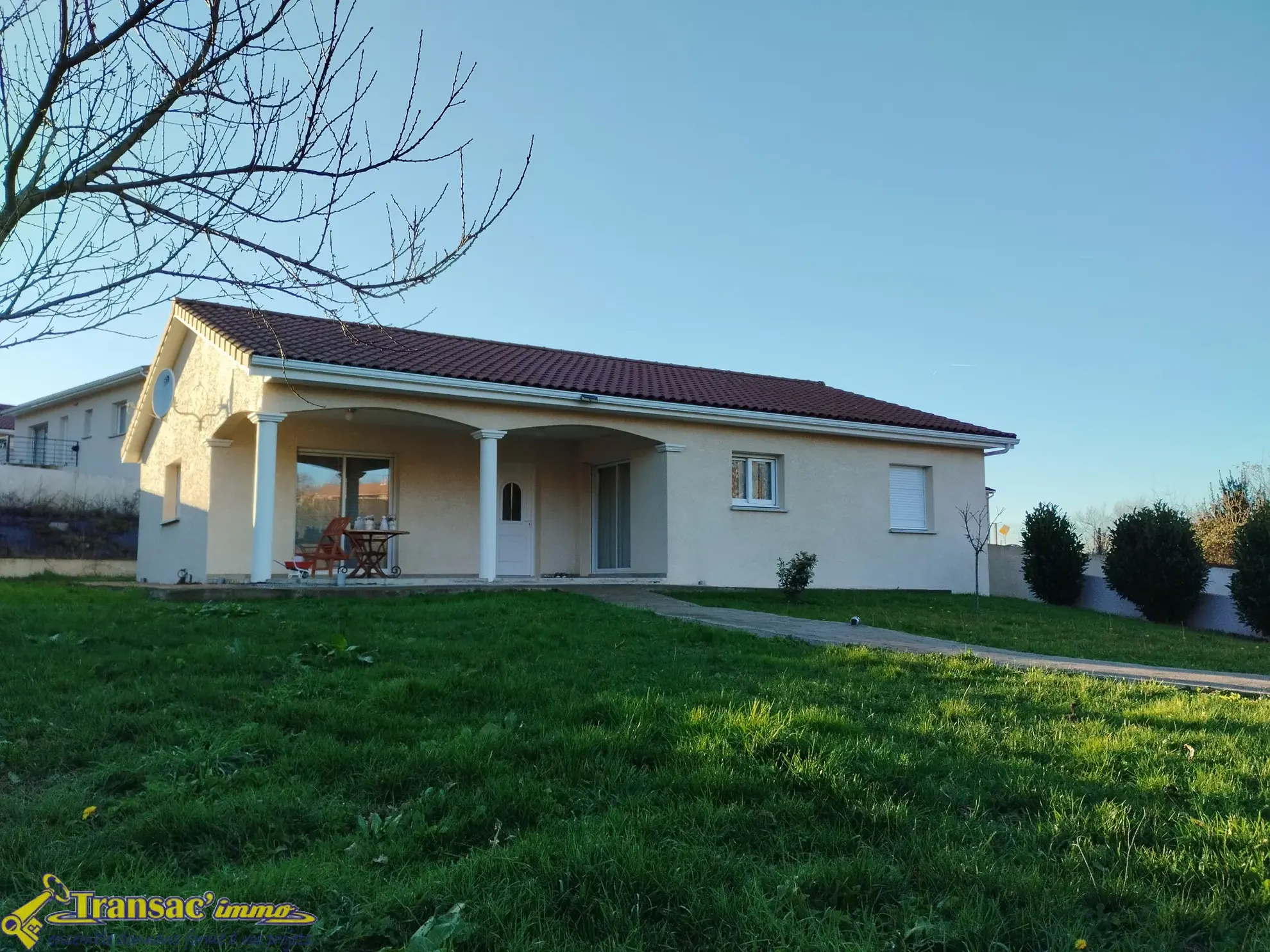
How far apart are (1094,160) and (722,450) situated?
282 inches

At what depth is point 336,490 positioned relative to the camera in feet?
52.2

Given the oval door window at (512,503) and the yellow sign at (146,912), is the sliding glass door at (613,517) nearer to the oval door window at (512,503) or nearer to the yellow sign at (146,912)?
the oval door window at (512,503)

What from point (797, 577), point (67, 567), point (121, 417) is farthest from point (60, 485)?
point (797, 577)

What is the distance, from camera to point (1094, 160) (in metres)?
13.9

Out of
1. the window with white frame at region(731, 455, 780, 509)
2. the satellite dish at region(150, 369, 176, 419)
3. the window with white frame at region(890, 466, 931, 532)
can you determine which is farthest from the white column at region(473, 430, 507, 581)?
the window with white frame at region(890, 466, 931, 532)

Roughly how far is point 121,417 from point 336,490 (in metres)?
16.1

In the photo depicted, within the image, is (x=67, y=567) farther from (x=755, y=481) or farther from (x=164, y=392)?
(x=755, y=481)

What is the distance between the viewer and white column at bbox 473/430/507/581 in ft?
44.9

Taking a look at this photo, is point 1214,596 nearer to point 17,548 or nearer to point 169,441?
point 169,441

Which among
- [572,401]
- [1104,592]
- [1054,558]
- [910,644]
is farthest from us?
[1054,558]

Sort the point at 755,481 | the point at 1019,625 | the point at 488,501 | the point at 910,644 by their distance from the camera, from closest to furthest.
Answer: the point at 910,644 < the point at 1019,625 < the point at 488,501 < the point at 755,481

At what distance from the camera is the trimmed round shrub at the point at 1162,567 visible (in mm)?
17328

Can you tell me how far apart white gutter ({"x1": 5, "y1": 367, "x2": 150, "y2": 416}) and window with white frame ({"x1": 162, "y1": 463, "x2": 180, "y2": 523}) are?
7330mm

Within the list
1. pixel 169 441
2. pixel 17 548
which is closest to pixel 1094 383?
pixel 169 441
